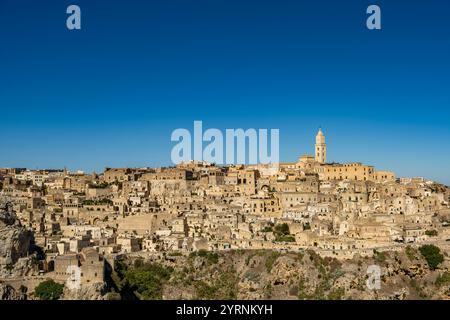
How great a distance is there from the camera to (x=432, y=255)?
3666 cm

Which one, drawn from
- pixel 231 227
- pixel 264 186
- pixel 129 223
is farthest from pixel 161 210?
pixel 264 186

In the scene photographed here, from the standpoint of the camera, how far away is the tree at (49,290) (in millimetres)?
30953

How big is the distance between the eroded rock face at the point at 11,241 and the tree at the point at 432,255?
2119cm

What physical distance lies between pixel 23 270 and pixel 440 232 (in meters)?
23.6

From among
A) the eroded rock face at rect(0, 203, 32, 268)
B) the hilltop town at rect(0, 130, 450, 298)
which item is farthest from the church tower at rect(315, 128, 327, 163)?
the eroded rock face at rect(0, 203, 32, 268)

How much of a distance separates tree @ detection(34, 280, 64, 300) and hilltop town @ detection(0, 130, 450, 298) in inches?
18.0

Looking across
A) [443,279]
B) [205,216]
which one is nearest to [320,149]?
[205,216]

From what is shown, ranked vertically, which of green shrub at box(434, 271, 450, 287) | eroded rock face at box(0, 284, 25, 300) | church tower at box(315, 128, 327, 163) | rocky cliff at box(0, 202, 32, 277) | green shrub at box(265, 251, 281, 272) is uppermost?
church tower at box(315, 128, 327, 163)

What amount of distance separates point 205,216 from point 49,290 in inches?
524

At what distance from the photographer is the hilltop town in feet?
115

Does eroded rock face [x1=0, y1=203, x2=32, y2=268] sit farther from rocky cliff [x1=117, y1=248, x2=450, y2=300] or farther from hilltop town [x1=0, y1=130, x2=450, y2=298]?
rocky cliff [x1=117, y1=248, x2=450, y2=300]
